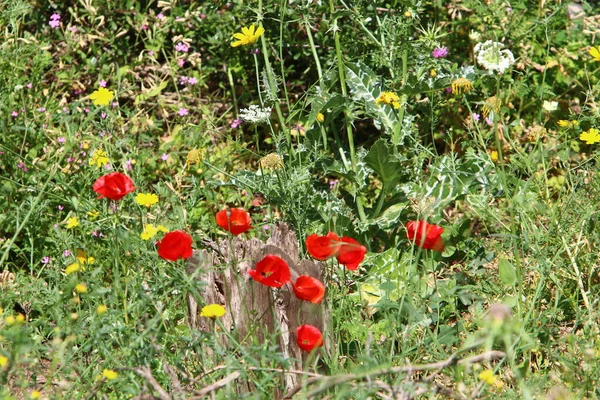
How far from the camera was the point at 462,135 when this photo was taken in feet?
14.6

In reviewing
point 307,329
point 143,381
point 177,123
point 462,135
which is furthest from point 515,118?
point 143,381

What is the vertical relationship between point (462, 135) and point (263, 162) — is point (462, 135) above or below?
below

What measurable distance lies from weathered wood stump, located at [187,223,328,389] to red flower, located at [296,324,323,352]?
182 millimetres

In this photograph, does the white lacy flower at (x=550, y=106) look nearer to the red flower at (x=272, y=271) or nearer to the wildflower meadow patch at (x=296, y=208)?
the wildflower meadow patch at (x=296, y=208)

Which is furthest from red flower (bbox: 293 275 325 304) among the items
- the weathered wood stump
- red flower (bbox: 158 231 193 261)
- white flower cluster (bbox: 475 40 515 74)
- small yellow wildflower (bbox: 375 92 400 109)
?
small yellow wildflower (bbox: 375 92 400 109)

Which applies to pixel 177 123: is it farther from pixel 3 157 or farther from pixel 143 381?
pixel 143 381

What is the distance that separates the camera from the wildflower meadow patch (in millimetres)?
2566

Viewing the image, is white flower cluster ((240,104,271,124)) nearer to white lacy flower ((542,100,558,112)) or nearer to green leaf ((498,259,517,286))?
green leaf ((498,259,517,286))

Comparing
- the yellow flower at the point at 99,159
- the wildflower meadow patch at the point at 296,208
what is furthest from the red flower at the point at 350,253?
the yellow flower at the point at 99,159

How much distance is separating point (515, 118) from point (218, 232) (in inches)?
62.3

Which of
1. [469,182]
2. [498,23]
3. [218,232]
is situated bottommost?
[218,232]

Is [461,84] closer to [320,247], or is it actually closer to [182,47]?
[320,247]

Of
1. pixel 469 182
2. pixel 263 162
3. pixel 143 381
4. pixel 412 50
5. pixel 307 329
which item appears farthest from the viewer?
pixel 412 50

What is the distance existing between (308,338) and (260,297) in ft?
0.95
